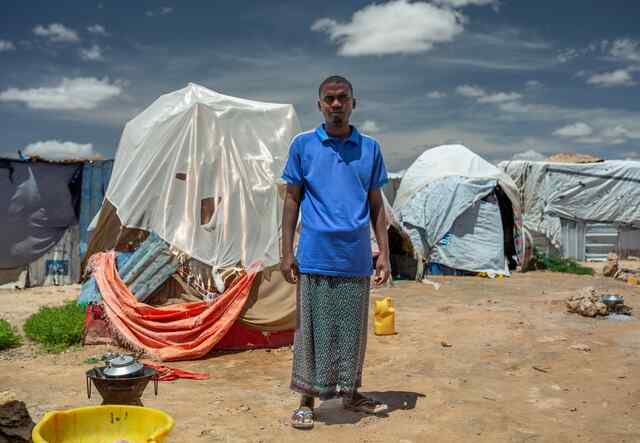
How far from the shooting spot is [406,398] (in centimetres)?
450

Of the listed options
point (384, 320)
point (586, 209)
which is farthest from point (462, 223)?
point (384, 320)

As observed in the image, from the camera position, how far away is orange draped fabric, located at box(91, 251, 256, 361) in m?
5.92

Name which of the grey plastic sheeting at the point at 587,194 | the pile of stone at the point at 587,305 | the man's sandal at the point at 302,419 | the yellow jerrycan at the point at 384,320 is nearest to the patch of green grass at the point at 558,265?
the grey plastic sheeting at the point at 587,194

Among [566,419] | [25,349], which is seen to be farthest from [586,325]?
[25,349]

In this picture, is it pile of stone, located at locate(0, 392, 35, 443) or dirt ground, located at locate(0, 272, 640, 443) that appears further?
dirt ground, located at locate(0, 272, 640, 443)

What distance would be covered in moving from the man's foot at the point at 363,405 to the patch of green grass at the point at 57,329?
10.6 ft

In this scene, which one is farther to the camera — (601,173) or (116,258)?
(601,173)

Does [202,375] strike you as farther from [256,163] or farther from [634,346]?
[634,346]

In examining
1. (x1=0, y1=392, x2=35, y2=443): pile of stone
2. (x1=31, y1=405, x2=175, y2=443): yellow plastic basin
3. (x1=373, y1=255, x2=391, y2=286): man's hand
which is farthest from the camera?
(x1=373, y1=255, x2=391, y2=286): man's hand

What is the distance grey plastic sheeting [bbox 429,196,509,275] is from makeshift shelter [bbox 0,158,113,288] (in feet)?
22.7

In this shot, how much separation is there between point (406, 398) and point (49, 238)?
8274mm

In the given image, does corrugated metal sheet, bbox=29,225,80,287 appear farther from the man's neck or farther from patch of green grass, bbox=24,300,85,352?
the man's neck

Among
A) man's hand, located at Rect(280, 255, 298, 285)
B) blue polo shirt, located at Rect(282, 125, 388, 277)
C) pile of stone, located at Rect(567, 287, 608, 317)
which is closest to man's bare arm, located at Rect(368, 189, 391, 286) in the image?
blue polo shirt, located at Rect(282, 125, 388, 277)

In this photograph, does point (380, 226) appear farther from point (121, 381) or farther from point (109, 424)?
point (109, 424)
